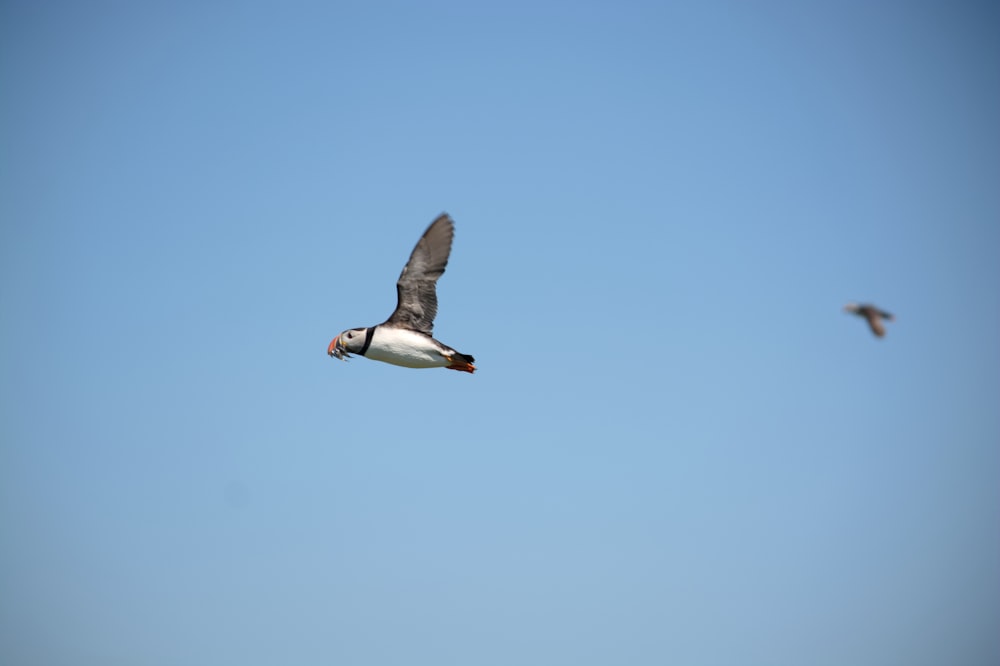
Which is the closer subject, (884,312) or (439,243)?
(884,312)

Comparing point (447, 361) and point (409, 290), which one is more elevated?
point (409, 290)

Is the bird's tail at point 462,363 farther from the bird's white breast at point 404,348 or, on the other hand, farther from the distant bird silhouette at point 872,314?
the distant bird silhouette at point 872,314

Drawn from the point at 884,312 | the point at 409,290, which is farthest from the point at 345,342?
the point at 884,312

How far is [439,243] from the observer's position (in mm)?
23500

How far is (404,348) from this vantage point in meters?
23.3

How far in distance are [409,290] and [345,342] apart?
199 cm

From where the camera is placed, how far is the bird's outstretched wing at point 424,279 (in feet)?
76.9

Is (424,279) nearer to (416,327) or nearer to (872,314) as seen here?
(416,327)

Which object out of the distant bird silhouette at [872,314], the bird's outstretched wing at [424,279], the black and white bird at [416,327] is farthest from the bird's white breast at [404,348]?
the distant bird silhouette at [872,314]

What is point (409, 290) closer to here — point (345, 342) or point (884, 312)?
point (345, 342)

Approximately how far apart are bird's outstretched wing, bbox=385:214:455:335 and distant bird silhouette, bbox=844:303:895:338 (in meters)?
10.5

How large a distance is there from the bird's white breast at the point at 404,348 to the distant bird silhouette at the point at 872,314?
1042 centimetres

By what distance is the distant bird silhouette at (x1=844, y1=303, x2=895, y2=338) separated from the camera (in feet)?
49.3

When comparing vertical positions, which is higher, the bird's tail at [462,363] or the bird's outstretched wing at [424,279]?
the bird's outstretched wing at [424,279]
